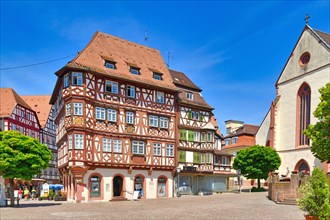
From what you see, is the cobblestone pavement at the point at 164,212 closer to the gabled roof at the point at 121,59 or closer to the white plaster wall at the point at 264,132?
the gabled roof at the point at 121,59

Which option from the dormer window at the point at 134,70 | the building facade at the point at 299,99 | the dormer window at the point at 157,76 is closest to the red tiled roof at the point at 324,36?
the building facade at the point at 299,99

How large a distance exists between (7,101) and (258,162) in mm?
38568

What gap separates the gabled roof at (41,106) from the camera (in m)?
72.5

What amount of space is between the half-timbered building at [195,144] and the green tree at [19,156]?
1764 cm

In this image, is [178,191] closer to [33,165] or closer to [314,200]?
[33,165]

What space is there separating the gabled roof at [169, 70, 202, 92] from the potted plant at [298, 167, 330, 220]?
3162 cm

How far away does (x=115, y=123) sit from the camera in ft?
123

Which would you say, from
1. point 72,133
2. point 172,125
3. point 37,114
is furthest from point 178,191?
point 37,114

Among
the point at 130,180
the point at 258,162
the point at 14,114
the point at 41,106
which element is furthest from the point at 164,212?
the point at 41,106

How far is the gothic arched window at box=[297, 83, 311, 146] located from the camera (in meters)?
50.6

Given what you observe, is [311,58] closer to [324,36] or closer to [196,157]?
[324,36]

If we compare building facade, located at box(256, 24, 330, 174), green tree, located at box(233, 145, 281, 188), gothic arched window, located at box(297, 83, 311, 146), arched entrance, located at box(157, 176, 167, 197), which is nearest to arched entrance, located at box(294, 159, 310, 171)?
building facade, located at box(256, 24, 330, 174)

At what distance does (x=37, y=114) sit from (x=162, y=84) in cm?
3905

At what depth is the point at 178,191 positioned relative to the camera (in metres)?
42.4
